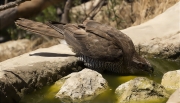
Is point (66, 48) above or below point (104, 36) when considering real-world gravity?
below

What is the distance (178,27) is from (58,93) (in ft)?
10.4

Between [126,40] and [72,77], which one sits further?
[126,40]

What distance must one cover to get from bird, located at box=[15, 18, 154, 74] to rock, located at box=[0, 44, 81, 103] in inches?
10.1

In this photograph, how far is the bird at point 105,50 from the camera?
6289 millimetres

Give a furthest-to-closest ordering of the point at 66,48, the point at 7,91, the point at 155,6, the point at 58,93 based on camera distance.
A: the point at 155,6 → the point at 66,48 → the point at 58,93 → the point at 7,91

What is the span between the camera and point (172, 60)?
A: 7.08 m

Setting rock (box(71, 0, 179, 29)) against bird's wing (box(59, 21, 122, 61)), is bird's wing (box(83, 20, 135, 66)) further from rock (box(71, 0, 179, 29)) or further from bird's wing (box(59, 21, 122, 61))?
rock (box(71, 0, 179, 29))

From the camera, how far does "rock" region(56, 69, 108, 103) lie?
5.24 meters

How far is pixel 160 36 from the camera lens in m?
7.35

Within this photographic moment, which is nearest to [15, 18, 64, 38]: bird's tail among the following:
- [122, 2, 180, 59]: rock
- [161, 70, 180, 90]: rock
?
[122, 2, 180, 59]: rock

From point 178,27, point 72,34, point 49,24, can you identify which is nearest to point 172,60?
point 178,27

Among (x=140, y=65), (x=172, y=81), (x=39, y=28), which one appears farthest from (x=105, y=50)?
(x=39, y=28)

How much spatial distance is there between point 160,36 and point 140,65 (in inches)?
47.5

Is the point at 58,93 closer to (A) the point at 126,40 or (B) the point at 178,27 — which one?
(A) the point at 126,40
